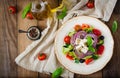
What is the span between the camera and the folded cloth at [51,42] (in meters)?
1.15

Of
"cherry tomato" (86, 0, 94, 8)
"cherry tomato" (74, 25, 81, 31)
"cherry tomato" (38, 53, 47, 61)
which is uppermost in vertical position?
"cherry tomato" (86, 0, 94, 8)

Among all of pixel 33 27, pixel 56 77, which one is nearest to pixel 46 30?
pixel 33 27

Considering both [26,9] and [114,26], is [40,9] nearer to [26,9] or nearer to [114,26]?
[26,9]

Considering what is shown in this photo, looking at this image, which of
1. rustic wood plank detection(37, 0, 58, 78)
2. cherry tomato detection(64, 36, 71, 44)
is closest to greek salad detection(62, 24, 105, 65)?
cherry tomato detection(64, 36, 71, 44)

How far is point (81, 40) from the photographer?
113 cm

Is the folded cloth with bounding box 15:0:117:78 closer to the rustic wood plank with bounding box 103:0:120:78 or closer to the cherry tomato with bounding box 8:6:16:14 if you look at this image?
the rustic wood plank with bounding box 103:0:120:78

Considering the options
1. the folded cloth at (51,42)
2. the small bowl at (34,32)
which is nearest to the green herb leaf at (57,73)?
the folded cloth at (51,42)

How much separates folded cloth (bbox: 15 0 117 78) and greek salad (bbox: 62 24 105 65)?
58 millimetres

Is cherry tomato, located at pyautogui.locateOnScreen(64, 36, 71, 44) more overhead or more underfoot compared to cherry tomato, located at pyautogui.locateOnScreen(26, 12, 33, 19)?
more underfoot

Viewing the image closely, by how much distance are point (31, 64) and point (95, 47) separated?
265 mm

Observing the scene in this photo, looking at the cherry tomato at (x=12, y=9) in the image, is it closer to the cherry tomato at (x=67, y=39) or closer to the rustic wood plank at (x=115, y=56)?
the cherry tomato at (x=67, y=39)

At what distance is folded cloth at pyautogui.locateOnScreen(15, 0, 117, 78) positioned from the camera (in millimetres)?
1154

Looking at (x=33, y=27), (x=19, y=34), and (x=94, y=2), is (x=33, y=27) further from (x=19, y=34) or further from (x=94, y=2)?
(x=94, y=2)

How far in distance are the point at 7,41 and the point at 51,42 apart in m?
0.18
